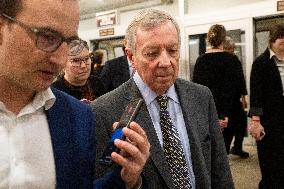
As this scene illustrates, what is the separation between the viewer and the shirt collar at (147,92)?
1.76m

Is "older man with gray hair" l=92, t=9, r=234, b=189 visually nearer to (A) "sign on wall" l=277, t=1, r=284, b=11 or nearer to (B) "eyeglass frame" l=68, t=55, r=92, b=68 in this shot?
(B) "eyeglass frame" l=68, t=55, r=92, b=68

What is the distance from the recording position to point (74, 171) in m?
1.26

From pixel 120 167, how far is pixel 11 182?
35 centimetres

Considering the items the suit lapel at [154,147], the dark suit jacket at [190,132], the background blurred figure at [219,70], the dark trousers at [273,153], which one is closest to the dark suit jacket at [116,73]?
the background blurred figure at [219,70]

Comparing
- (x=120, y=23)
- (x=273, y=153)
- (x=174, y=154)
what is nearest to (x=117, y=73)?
(x=273, y=153)

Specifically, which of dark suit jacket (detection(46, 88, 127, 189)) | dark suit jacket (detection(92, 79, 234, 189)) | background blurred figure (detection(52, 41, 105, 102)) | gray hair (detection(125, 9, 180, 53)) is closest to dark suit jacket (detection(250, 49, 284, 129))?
background blurred figure (detection(52, 41, 105, 102))

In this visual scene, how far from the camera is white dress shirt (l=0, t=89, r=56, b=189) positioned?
1.14 m

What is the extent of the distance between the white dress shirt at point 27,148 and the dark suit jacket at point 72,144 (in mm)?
24

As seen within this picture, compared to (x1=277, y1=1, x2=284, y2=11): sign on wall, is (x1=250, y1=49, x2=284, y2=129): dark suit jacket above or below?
below

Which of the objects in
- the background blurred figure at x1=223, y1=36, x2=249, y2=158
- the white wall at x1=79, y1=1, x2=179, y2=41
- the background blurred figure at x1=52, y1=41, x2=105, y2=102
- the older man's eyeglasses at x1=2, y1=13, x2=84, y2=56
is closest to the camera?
the older man's eyeglasses at x1=2, y1=13, x2=84, y2=56

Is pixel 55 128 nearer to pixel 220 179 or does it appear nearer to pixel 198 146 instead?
pixel 198 146

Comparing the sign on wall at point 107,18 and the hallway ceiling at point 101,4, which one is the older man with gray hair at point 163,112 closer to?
the sign on wall at point 107,18

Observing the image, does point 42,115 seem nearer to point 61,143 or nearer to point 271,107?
point 61,143

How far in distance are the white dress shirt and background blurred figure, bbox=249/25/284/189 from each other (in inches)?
117
